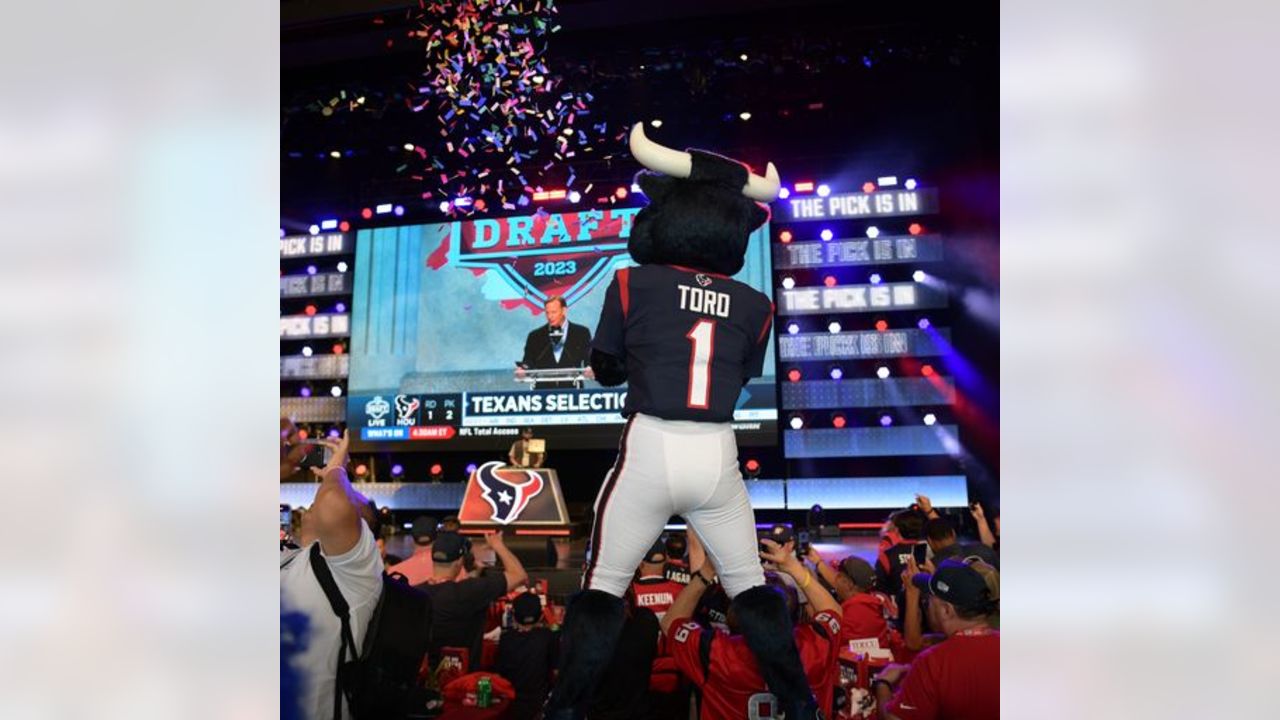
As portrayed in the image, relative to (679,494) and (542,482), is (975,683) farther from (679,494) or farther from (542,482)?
(542,482)

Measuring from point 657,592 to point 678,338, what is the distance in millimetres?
1696

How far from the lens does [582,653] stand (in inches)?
106

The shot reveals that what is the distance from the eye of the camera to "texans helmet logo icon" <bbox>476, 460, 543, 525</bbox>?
32.7 feet

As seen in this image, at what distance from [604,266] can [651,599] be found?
7.19 metres

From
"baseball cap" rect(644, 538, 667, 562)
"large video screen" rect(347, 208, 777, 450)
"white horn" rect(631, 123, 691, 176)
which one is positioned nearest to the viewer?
"white horn" rect(631, 123, 691, 176)

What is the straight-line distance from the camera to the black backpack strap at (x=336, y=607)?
9.34 ft

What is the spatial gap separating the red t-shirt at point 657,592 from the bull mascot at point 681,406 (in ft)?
4.32

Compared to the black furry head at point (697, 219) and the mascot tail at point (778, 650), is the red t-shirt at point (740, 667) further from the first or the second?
the black furry head at point (697, 219)

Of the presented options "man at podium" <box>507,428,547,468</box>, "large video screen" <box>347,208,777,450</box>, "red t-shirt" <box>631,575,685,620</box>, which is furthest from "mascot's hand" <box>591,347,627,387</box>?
"man at podium" <box>507,428,547,468</box>

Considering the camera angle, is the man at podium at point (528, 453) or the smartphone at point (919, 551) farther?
the man at podium at point (528, 453)

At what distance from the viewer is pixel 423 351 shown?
38.1 feet

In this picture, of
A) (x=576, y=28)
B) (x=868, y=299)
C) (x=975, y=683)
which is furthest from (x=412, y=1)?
(x=975, y=683)

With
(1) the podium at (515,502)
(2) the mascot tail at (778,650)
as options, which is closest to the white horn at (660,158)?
(2) the mascot tail at (778,650)

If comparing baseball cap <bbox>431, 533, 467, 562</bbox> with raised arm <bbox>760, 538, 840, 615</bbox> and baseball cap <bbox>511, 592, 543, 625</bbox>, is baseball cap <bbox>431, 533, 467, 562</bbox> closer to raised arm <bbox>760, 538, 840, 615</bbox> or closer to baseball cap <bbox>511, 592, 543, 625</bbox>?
baseball cap <bbox>511, 592, 543, 625</bbox>
